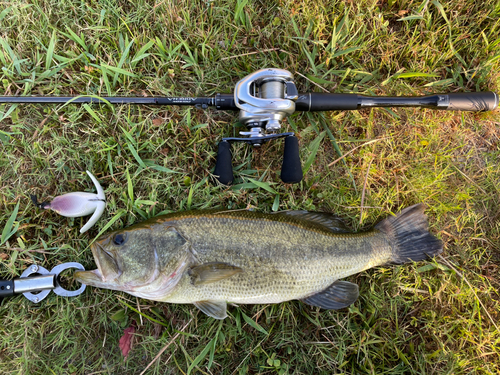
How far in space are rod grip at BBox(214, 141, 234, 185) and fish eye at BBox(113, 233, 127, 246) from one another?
100 centimetres

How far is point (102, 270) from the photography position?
2480 mm

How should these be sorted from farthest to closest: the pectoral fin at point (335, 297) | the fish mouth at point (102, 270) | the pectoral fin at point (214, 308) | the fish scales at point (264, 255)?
the pectoral fin at point (335, 297) < the pectoral fin at point (214, 308) < the fish scales at point (264, 255) < the fish mouth at point (102, 270)

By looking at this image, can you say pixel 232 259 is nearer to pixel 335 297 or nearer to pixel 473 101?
pixel 335 297

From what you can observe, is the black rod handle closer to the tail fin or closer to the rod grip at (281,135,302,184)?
the rod grip at (281,135,302,184)

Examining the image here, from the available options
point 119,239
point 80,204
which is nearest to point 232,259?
point 119,239

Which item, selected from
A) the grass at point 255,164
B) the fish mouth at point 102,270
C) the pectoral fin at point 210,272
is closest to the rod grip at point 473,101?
the grass at point 255,164

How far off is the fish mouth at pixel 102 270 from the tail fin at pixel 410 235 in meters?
2.56

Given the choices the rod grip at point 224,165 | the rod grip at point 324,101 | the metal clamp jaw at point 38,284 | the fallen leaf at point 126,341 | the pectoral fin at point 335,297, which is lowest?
the fallen leaf at point 126,341

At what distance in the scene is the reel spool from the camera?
8.55ft

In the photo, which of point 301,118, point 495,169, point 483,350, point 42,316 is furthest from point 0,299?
point 495,169

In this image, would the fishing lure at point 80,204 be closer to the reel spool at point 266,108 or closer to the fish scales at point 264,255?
the fish scales at point 264,255

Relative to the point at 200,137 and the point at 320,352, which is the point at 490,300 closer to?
the point at 320,352

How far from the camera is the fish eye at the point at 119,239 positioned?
2543mm

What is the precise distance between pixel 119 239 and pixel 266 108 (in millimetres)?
1743
